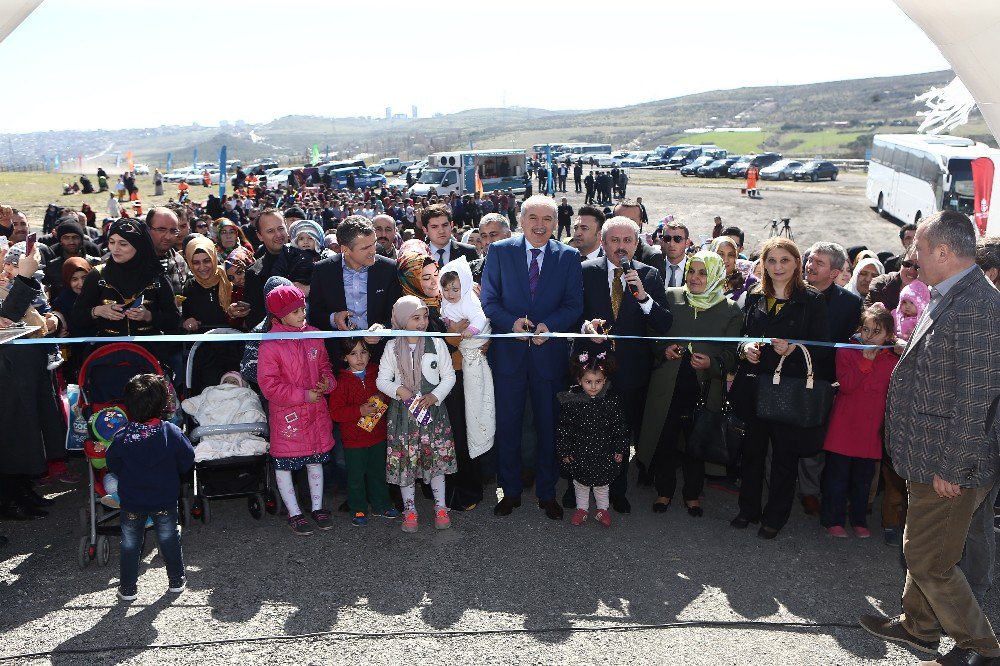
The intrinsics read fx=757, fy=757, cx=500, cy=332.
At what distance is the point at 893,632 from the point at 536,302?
9.66 feet

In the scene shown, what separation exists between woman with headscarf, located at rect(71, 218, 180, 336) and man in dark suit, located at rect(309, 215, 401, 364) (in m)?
1.17

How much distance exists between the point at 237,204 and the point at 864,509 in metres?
22.7

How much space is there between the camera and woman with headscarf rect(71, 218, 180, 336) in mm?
5418

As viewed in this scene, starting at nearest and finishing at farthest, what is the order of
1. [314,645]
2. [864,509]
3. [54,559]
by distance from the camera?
[314,645] → [54,559] → [864,509]

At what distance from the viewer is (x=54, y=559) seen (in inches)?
190

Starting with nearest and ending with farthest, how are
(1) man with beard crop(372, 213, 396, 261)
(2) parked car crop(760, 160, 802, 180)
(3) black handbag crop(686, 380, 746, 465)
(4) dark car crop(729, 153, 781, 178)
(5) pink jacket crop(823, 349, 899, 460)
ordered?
(5) pink jacket crop(823, 349, 899, 460), (3) black handbag crop(686, 380, 746, 465), (1) man with beard crop(372, 213, 396, 261), (2) parked car crop(760, 160, 802, 180), (4) dark car crop(729, 153, 781, 178)

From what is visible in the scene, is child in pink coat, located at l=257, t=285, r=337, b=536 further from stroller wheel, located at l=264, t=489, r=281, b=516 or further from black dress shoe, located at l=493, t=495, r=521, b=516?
black dress shoe, located at l=493, t=495, r=521, b=516

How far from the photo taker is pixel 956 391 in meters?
3.63

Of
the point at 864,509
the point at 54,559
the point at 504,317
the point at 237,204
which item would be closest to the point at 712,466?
the point at 864,509

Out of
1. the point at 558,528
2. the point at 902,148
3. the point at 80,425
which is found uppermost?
the point at 902,148

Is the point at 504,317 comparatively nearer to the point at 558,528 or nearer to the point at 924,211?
the point at 558,528

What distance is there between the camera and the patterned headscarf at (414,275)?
5605mm

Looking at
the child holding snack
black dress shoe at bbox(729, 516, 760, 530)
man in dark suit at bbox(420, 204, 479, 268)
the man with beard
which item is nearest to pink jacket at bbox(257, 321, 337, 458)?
the child holding snack

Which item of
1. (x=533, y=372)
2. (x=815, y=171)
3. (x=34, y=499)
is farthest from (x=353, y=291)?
(x=815, y=171)
